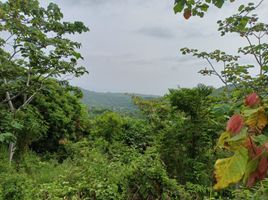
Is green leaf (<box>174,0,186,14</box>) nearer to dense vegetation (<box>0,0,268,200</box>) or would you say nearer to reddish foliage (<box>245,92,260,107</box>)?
dense vegetation (<box>0,0,268,200</box>)

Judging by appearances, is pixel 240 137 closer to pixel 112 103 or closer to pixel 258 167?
pixel 258 167

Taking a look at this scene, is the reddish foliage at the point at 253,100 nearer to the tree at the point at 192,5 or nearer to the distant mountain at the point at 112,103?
the tree at the point at 192,5

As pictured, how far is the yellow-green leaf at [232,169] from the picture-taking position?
65cm

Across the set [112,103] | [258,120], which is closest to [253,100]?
[258,120]

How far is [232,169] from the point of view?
2.15ft

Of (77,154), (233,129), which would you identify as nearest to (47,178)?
(77,154)

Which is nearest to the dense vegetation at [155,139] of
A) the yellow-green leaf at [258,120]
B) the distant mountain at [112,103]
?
the yellow-green leaf at [258,120]

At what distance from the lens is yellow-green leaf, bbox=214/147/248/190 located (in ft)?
2.13

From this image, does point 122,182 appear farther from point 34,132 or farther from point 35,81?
point 34,132

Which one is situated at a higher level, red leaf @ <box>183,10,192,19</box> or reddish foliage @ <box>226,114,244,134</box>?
red leaf @ <box>183,10,192,19</box>

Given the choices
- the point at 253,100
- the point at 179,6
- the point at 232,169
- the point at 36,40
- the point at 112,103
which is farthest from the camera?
the point at 112,103

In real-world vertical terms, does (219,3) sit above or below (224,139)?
above

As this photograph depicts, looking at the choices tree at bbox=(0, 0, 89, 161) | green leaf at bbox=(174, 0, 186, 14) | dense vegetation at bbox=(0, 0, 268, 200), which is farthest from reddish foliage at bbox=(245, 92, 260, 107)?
tree at bbox=(0, 0, 89, 161)

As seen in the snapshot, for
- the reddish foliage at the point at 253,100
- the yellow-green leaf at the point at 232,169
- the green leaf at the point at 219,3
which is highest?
the green leaf at the point at 219,3
